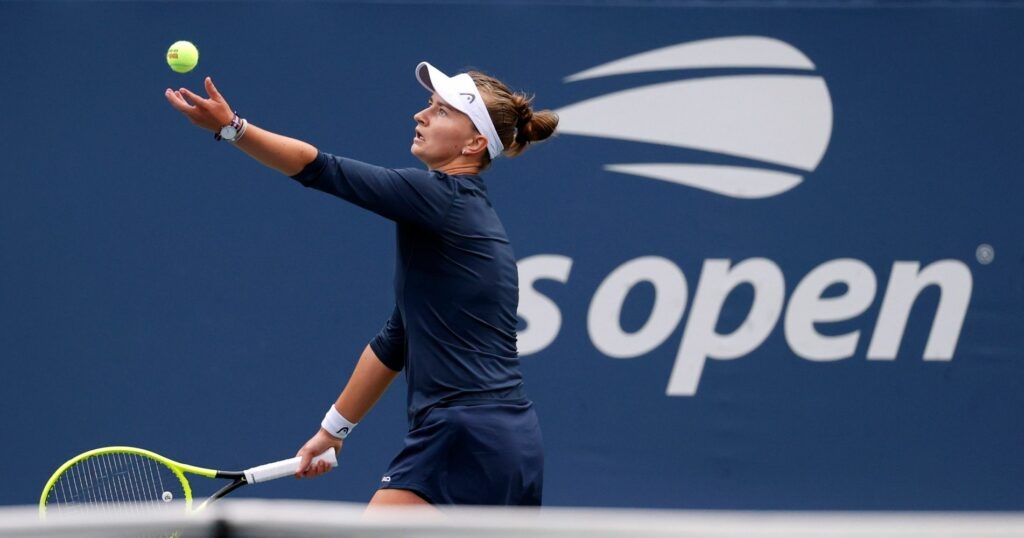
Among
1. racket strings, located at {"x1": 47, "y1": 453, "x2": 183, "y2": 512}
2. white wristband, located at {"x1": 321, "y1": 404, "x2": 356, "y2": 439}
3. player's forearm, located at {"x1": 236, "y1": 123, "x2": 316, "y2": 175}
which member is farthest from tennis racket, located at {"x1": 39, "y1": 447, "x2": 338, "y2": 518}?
player's forearm, located at {"x1": 236, "y1": 123, "x2": 316, "y2": 175}

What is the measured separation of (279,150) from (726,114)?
241 cm

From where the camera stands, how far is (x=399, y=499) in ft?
10.6

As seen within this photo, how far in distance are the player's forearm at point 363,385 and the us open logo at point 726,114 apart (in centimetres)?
173

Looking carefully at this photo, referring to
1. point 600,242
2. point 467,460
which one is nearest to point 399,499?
point 467,460

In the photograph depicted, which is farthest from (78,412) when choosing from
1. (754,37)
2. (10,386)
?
(754,37)

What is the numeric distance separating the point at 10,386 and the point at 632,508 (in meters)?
2.14

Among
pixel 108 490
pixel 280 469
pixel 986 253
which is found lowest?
pixel 108 490

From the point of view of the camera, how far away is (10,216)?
4.99 m

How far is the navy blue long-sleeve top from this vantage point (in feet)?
10.6

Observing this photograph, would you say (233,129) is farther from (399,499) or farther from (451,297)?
(399,499)

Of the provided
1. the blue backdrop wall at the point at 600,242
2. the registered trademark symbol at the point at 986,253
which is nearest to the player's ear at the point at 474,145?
the blue backdrop wall at the point at 600,242

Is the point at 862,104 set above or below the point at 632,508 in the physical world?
above

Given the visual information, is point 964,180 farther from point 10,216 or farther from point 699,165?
point 10,216

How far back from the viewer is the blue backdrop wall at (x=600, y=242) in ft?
16.4
